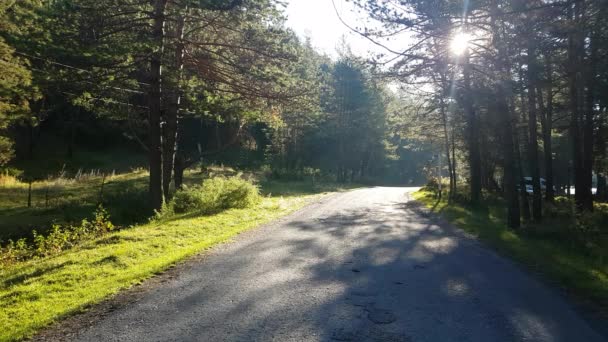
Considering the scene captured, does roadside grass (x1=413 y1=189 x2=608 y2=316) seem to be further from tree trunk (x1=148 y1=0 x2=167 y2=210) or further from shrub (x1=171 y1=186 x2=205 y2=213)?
tree trunk (x1=148 y1=0 x2=167 y2=210)

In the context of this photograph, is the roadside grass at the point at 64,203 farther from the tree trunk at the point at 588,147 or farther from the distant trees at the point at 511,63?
the tree trunk at the point at 588,147

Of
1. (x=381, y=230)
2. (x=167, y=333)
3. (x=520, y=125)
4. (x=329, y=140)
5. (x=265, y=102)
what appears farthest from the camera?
(x=329, y=140)

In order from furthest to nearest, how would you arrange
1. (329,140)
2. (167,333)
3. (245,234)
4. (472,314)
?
(329,140) < (245,234) < (472,314) < (167,333)

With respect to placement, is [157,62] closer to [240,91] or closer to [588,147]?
[240,91]

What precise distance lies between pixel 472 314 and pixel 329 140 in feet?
164

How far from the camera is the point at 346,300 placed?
5.98 m

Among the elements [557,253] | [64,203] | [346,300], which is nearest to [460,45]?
[557,253]

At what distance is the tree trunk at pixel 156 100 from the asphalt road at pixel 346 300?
22.0 feet

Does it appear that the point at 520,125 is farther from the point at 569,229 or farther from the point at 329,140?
the point at 329,140

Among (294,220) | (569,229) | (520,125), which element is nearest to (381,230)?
(294,220)

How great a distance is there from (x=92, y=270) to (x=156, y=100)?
26.5 feet

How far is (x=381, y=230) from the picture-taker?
41.8 ft

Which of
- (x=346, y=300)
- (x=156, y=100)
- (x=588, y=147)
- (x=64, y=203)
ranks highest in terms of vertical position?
(x=156, y=100)

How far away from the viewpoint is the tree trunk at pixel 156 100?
44.0 feet
